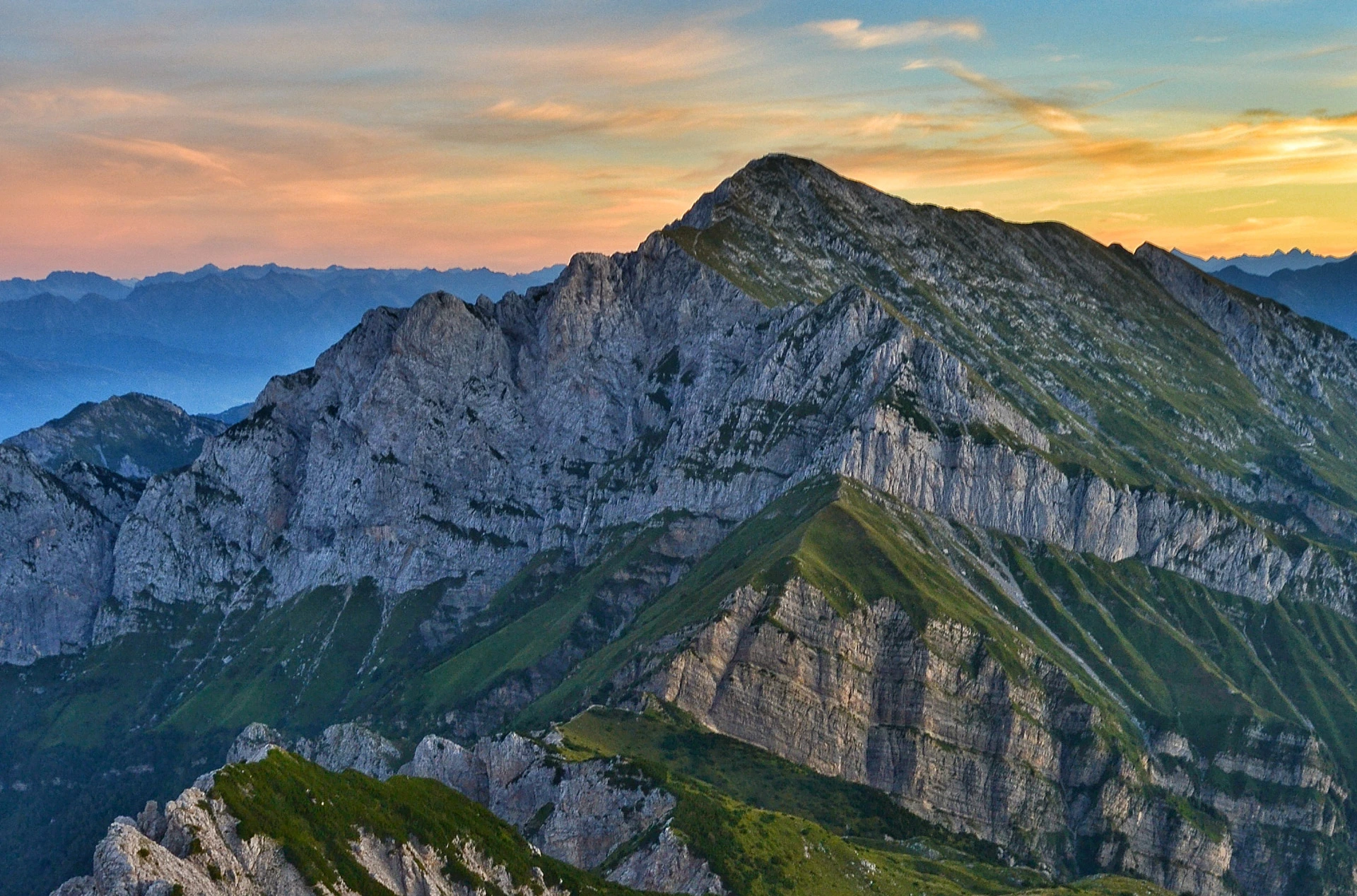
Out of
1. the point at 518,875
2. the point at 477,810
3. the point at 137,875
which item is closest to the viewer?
the point at 137,875

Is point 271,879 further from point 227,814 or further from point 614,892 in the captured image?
point 614,892

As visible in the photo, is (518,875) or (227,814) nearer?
(227,814)

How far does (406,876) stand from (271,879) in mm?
21413

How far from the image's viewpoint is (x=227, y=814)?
135 m

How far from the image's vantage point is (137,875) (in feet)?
386

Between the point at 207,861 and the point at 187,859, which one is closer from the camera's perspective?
the point at 187,859

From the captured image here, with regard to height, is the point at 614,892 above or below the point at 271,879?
below

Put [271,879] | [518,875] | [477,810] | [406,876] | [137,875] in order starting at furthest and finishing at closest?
[477,810]
[518,875]
[406,876]
[271,879]
[137,875]

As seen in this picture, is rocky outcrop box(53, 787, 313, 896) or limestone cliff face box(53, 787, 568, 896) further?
limestone cliff face box(53, 787, 568, 896)

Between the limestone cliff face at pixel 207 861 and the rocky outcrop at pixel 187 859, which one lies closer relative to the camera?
the rocky outcrop at pixel 187 859

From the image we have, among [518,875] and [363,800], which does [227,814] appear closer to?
[363,800]

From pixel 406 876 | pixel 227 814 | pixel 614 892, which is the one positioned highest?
pixel 227 814

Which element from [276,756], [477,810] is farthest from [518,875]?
[276,756]

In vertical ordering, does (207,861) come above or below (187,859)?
below
